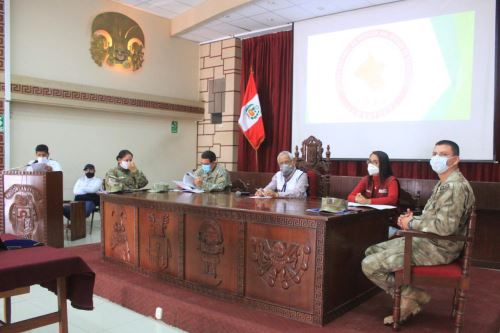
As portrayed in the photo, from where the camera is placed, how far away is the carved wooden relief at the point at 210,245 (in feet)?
9.34

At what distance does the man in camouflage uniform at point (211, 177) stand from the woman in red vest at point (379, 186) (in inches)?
53.6

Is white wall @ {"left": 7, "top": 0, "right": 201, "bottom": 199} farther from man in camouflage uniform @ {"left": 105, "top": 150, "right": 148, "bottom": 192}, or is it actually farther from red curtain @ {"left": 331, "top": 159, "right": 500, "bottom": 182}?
red curtain @ {"left": 331, "top": 159, "right": 500, "bottom": 182}

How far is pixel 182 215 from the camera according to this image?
10.2 feet

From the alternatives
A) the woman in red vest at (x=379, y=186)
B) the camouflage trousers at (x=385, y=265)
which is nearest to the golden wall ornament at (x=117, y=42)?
the woman in red vest at (x=379, y=186)

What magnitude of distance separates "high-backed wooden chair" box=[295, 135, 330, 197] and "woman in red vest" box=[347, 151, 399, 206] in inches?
36.0

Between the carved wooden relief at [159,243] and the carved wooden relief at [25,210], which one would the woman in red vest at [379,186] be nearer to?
the carved wooden relief at [159,243]

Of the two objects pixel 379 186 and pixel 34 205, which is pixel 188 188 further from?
pixel 379 186

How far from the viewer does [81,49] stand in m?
5.86

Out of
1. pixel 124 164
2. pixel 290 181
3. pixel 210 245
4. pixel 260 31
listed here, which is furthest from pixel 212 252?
pixel 260 31

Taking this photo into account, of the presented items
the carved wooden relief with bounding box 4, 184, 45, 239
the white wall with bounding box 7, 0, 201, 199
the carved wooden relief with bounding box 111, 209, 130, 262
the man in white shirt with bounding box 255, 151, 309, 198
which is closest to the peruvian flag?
the white wall with bounding box 7, 0, 201, 199

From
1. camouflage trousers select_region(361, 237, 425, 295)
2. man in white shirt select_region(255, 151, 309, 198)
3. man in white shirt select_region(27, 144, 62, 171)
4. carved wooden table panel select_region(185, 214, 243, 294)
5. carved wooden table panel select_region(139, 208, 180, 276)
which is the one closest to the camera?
camouflage trousers select_region(361, 237, 425, 295)

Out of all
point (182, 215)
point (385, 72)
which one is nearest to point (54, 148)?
point (182, 215)

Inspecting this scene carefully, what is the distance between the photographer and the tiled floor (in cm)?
263

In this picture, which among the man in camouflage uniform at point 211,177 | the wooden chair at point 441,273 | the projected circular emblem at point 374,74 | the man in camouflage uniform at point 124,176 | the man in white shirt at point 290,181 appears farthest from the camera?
the projected circular emblem at point 374,74
